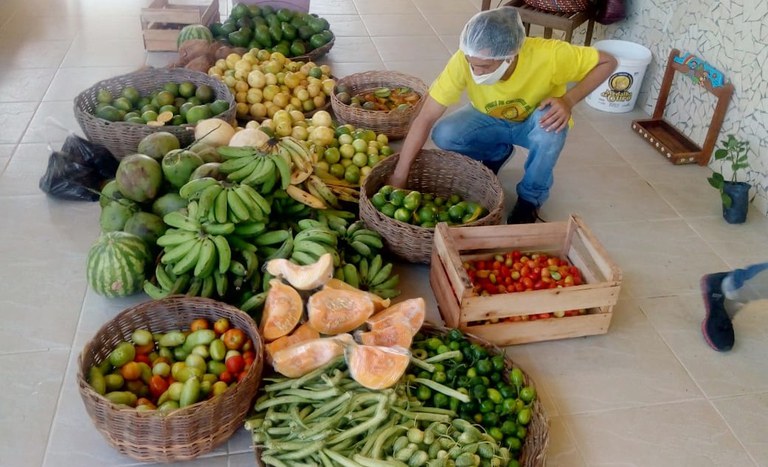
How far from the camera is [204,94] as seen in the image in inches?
140

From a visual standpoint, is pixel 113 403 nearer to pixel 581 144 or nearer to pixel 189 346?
pixel 189 346

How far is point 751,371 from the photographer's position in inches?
95.6

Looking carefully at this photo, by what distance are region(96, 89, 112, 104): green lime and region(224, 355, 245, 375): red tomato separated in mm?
1943

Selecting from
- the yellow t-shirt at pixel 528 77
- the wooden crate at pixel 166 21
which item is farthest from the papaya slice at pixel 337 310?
the wooden crate at pixel 166 21

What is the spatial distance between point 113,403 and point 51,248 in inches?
49.6

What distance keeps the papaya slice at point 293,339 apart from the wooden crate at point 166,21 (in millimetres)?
3032

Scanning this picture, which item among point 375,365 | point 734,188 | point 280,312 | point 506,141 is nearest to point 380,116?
point 506,141

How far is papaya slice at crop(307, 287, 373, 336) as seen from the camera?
2.18 m

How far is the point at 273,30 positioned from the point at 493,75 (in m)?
2.09

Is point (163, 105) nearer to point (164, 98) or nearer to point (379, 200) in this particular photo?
point (164, 98)

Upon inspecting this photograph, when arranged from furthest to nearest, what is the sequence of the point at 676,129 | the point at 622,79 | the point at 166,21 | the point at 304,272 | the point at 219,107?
the point at 166,21 → the point at 622,79 → the point at 676,129 → the point at 219,107 → the point at 304,272

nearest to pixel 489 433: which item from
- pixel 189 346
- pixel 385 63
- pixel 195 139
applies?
pixel 189 346

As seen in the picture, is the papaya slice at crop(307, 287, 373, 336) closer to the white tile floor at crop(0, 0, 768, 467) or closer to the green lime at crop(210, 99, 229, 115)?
the white tile floor at crop(0, 0, 768, 467)

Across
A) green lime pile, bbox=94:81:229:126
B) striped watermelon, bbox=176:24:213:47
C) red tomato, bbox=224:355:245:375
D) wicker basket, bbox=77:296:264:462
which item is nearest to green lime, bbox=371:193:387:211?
wicker basket, bbox=77:296:264:462
